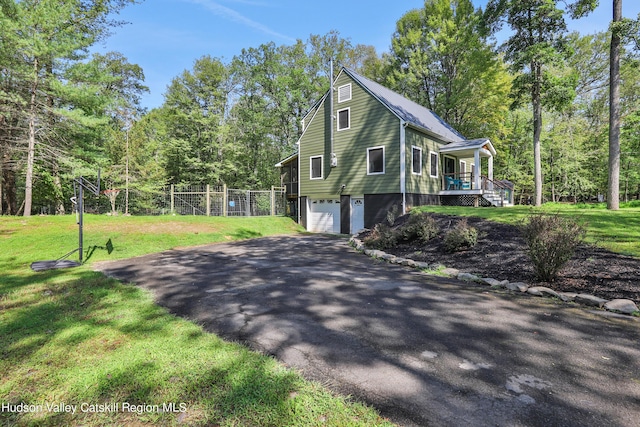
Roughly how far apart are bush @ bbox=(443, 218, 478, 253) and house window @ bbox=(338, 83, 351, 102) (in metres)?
11.4

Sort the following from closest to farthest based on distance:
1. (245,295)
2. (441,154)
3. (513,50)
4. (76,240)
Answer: (245,295) < (76,240) < (513,50) < (441,154)

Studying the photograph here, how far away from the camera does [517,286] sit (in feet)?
16.5

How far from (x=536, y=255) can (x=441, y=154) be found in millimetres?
13558

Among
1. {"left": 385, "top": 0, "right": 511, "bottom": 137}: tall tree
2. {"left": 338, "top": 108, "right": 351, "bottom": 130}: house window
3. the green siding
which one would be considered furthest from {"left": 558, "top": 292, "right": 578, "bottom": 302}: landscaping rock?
{"left": 385, "top": 0, "right": 511, "bottom": 137}: tall tree

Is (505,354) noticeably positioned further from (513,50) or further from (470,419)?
(513,50)

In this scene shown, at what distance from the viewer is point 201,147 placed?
27.0 m

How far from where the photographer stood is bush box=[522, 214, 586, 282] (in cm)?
491

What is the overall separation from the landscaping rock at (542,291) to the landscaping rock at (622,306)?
1.97ft

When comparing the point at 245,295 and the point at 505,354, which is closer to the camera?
the point at 505,354

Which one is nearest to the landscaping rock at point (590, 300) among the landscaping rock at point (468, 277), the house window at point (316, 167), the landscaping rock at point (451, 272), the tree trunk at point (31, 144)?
the landscaping rock at point (468, 277)

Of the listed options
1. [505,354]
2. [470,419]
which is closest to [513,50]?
[505,354]

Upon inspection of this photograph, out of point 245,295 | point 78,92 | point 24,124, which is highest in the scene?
Answer: point 78,92

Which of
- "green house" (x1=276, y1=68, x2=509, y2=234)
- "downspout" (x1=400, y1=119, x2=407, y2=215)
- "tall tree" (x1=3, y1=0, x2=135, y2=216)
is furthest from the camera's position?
"green house" (x1=276, y1=68, x2=509, y2=234)

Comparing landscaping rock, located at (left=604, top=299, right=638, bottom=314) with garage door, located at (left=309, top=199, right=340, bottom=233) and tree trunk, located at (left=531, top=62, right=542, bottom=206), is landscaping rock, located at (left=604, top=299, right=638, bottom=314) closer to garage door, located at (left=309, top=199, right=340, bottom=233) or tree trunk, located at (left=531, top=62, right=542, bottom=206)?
tree trunk, located at (left=531, top=62, right=542, bottom=206)
